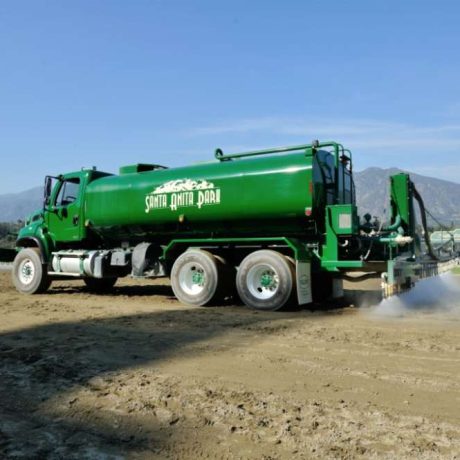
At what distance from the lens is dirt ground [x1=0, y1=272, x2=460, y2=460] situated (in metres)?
3.43

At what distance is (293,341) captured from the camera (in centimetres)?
667

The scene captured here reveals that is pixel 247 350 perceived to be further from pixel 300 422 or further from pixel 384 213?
pixel 384 213

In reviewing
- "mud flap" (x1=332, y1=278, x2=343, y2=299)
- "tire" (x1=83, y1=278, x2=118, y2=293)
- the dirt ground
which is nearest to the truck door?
"tire" (x1=83, y1=278, x2=118, y2=293)

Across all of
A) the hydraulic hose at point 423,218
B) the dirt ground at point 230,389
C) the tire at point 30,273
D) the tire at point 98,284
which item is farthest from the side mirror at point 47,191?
the hydraulic hose at point 423,218

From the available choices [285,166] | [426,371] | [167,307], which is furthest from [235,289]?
[426,371]

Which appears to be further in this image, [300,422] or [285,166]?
[285,166]

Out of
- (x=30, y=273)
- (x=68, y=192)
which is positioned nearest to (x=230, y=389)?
(x=68, y=192)

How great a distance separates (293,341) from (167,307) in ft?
14.1

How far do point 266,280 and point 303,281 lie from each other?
76cm

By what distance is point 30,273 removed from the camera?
13586 millimetres

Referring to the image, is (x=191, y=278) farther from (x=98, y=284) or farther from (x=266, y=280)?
(x=98, y=284)

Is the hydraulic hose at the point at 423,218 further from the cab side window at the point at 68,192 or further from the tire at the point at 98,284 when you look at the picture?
the tire at the point at 98,284

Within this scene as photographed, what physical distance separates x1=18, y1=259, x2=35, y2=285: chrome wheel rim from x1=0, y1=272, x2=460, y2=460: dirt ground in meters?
5.57

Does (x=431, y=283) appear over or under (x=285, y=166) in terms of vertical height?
under
